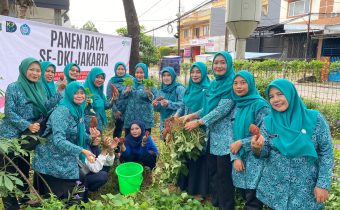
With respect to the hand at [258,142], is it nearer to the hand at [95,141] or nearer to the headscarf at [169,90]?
the hand at [95,141]

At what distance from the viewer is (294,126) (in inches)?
78.3

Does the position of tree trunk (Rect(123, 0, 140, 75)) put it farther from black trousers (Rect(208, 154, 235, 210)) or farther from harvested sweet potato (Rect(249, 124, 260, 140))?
harvested sweet potato (Rect(249, 124, 260, 140))

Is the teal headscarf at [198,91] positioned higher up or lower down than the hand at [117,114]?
higher up

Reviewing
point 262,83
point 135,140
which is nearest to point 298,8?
point 262,83

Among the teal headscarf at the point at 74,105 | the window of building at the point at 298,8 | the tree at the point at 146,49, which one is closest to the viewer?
the teal headscarf at the point at 74,105

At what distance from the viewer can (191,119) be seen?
10.0 feet

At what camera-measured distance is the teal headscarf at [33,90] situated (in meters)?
2.66

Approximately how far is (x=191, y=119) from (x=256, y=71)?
484 centimetres

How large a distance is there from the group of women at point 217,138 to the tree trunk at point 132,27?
3.14m

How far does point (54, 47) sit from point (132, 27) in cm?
230

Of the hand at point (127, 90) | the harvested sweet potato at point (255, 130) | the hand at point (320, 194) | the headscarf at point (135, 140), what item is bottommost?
the headscarf at point (135, 140)

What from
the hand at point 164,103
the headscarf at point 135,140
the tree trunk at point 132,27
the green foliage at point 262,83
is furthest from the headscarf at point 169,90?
the green foliage at point 262,83

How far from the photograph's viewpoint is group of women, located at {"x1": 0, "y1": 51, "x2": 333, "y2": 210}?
79.6 inches

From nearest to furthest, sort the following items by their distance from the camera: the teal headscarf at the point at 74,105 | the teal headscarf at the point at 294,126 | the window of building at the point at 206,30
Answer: the teal headscarf at the point at 294,126
the teal headscarf at the point at 74,105
the window of building at the point at 206,30
